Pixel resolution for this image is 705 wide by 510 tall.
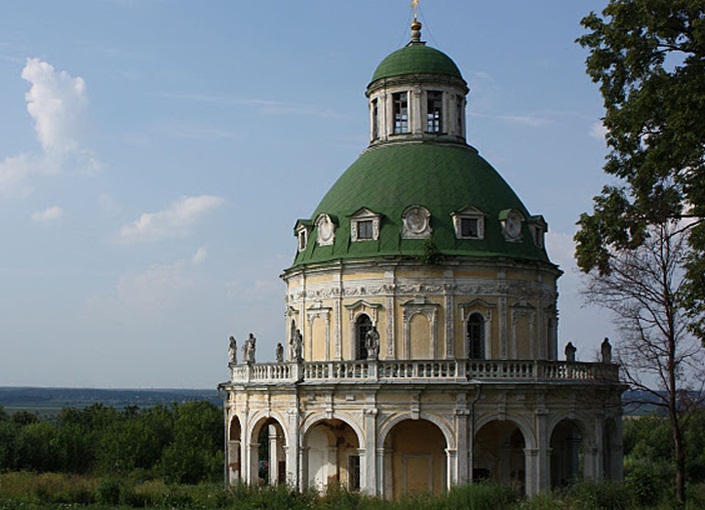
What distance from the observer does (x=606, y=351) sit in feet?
130

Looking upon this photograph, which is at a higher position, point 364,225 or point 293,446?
point 364,225

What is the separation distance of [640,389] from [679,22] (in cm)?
1115

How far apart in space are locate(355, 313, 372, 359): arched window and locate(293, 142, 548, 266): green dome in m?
2.59

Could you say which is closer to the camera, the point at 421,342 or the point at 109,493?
the point at 109,493

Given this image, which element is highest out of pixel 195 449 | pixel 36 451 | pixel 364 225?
pixel 364 225

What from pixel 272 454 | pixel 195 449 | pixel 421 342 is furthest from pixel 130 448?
pixel 421 342

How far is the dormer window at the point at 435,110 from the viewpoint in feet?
139

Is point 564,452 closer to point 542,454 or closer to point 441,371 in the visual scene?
point 542,454

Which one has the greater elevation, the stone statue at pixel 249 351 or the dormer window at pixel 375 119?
the dormer window at pixel 375 119

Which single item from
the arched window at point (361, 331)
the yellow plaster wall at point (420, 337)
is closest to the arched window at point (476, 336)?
the yellow plaster wall at point (420, 337)

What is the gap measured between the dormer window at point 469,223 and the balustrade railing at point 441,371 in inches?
233

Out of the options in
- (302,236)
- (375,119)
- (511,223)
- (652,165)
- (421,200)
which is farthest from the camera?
(375,119)

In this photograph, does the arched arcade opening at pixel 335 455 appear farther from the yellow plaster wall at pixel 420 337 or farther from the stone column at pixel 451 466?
the stone column at pixel 451 466

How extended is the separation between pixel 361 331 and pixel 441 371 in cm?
524
